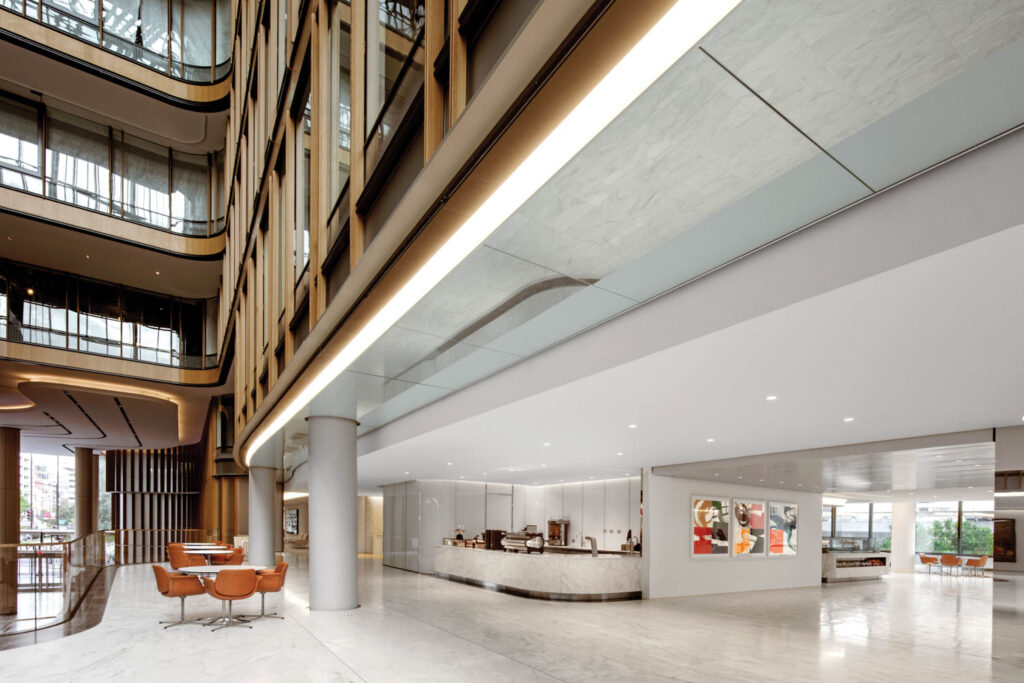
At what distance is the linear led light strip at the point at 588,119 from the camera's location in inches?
67.5

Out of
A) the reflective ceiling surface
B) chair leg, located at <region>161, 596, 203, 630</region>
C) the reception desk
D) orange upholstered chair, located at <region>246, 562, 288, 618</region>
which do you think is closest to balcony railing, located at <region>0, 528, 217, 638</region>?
chair leg, located at <region>161, 596, 203, 630</region>

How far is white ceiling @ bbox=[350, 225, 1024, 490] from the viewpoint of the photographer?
366 centimetres

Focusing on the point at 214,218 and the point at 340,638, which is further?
the point at 214,218

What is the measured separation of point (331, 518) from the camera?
404 inches

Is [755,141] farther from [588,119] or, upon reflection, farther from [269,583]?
[269,583]

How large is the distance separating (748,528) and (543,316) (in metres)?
12.8

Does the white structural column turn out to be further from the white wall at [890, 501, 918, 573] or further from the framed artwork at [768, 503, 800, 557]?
the white wall at [890, 501, 918, 573]

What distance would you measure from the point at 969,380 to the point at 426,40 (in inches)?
211

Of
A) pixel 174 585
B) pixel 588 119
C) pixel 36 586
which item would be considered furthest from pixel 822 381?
pixel 36 586

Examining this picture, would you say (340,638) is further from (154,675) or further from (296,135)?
(296,135)

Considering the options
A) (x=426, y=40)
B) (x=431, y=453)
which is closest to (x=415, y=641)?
(x=431, y=453)

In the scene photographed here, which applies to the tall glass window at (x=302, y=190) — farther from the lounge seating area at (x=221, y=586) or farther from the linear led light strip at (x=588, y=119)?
the lounge seating area at (x=221, y=586)

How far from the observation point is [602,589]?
1282 centimetres

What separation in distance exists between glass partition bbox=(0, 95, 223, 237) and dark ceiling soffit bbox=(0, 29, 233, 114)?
3.18 meters
